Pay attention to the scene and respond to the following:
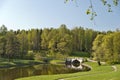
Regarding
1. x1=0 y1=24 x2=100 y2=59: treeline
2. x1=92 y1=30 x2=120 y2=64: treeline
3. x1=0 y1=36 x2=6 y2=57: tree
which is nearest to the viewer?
x1=92 y1=30 x2=120 y2=64: treeline

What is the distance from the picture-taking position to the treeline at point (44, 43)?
9325 centimetres

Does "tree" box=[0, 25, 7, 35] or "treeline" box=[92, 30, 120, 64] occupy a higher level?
"tree" box=[0, 25, 7, 35]

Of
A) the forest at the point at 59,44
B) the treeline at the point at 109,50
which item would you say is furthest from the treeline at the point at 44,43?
the treeline at the point at 109,50

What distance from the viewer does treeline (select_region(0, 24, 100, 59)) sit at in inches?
3671

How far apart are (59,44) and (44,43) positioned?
15.8 metres

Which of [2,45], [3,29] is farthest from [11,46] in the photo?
[3,29]

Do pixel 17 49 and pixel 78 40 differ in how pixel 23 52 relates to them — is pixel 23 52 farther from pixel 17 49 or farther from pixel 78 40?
pixel 78 40

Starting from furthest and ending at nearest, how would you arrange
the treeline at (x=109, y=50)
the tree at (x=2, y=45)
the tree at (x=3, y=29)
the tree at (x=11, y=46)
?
the tree at (x=3, y=29)
the tree at (x=2, y=45)
the tree at (x=11, y=46)
the treeline at (x=109, y=50)

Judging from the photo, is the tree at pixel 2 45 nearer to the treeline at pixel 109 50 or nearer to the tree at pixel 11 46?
the tree at pixel 11 46

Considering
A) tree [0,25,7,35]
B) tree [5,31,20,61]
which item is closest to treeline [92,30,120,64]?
tree [5,31,20,61]

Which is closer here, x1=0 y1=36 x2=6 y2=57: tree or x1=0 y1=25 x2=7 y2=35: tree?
x1=0 y1=36 x2=6 y2=57: tree

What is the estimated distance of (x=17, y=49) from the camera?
92.5 m

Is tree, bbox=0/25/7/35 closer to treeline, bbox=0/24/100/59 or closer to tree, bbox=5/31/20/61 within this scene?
treeline, bbox=0/24/100/59

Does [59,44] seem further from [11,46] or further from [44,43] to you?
[11,46]
